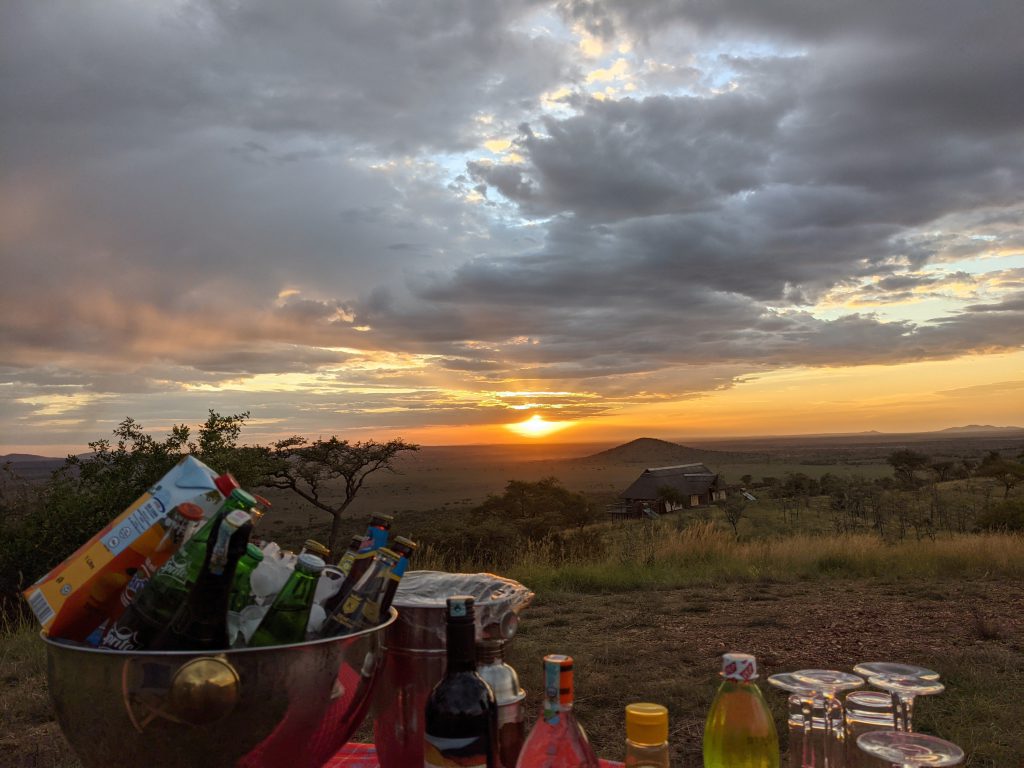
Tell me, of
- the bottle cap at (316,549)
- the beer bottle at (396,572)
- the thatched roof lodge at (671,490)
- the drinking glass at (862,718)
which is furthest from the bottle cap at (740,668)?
the thatched roof lodge at (671,490)

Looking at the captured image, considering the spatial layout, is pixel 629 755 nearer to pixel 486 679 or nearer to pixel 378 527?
pixel 486 679

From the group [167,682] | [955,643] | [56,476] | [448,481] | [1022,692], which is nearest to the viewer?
[167,682]

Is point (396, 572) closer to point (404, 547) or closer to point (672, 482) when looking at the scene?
point (404, 547)

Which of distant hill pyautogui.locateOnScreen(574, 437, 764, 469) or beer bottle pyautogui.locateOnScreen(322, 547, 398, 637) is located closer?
beer bottle pyautogui.locateOnScreen(322, 547, 398, 637)

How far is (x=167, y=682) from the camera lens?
1118mm

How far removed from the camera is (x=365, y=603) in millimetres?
1380

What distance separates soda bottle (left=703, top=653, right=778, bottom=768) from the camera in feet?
4.20

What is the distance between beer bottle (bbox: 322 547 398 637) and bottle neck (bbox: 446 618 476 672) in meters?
0.17

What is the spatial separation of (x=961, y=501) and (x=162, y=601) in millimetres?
28188

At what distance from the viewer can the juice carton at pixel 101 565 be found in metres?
1.28

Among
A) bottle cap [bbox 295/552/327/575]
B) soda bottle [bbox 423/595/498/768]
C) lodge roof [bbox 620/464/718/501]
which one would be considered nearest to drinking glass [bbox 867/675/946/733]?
soda bottle [bbox 423/595/498/768]

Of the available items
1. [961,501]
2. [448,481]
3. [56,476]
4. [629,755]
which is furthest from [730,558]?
[448,481]

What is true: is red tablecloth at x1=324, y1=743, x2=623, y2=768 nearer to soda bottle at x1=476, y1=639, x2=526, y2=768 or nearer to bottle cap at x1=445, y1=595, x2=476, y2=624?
soda bottle at x1=476, y1=639, x2=526, y2=768

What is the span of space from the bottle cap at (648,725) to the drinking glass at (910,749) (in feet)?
0.99
